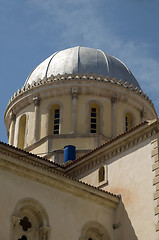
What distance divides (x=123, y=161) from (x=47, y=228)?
5550 mm

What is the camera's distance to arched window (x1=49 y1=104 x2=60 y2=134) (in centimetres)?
3572

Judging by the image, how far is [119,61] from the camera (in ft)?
133

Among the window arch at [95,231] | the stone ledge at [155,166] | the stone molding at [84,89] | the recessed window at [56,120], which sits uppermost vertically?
the stone molding at [84,89]

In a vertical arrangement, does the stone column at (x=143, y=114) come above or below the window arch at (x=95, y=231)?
above

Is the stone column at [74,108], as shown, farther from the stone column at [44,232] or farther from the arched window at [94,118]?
the stone column at [44,232]

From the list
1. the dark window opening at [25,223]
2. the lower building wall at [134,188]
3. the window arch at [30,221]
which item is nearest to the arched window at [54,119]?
the lower building wall at [134,188]

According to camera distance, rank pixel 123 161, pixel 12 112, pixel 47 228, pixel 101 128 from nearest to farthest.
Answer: pixel 47 228 < pixel 123 161 < pixel 101 128 < pixel 12 112

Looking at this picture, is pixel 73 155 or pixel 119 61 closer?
pixel 73 155

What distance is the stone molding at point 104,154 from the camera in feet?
83.7

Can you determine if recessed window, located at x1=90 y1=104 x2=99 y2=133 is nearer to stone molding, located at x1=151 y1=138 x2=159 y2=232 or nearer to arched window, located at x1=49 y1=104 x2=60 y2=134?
arched window, located at x1=49 y1=104 x2=60 y2=134

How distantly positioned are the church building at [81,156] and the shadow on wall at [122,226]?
4 cm

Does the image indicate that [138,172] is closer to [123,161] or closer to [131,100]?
[123,161]

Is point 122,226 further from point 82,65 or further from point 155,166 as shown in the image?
point 82,65

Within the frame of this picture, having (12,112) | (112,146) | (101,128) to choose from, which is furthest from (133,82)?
(112,146)
